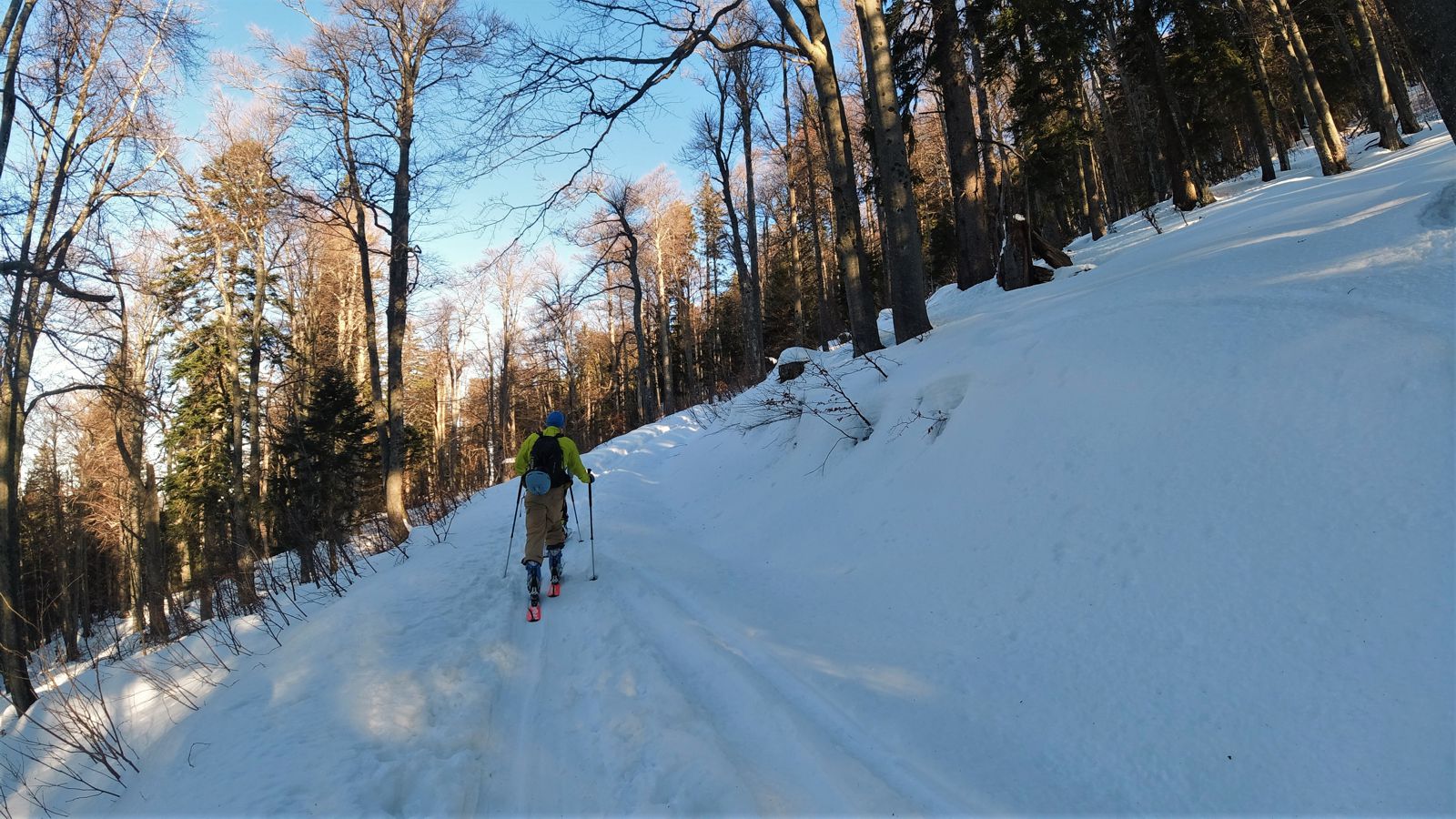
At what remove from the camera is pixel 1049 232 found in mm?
26516

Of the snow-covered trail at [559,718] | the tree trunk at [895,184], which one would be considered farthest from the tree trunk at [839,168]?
the snow-covered trail at [559,718]

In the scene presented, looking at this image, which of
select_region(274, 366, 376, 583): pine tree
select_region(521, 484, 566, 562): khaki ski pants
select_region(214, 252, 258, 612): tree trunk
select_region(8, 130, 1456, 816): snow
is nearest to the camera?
select_region(8, 130, 1456, 816): snow

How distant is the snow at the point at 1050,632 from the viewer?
218 centimetres

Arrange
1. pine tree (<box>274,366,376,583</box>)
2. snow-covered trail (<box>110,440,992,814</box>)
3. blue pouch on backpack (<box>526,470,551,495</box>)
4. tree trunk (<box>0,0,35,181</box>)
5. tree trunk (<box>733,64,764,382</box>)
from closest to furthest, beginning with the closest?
1. snow-covered trail (<box>110,440,992,814</box>)
2. blue pouch on backpack (<box>526,470,551,495</box>)
3. tree trunk (<box>0,0,35,181</box>)
4. pine tree (<box>274,366,376,583</box>)
5. tree trunk (<box>733,64,764,382</box>)

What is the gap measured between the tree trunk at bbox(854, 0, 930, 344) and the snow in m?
2.89

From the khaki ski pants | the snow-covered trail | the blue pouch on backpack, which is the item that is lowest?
the snow-covered trail

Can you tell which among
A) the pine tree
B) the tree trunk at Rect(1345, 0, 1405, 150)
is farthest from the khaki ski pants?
the tree trunk at Rect(1345, 0, 1405, 150)

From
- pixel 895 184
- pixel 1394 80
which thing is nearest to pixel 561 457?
pixel 895 184

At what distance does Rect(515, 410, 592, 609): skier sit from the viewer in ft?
18.4

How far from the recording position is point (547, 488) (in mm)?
5863

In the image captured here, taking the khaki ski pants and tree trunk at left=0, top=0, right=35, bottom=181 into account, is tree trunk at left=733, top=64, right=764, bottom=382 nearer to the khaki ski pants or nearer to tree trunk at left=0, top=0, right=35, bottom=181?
the khaki ski pants

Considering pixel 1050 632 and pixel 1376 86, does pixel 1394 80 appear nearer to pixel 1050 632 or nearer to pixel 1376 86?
pixel 1376 86

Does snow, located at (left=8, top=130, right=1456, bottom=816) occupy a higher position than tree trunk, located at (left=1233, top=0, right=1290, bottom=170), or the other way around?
tree trunk, located at (left=1233, top=0, right=1290, bottom=170)

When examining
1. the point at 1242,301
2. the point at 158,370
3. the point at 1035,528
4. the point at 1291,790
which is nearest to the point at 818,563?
the point at 1035,528
